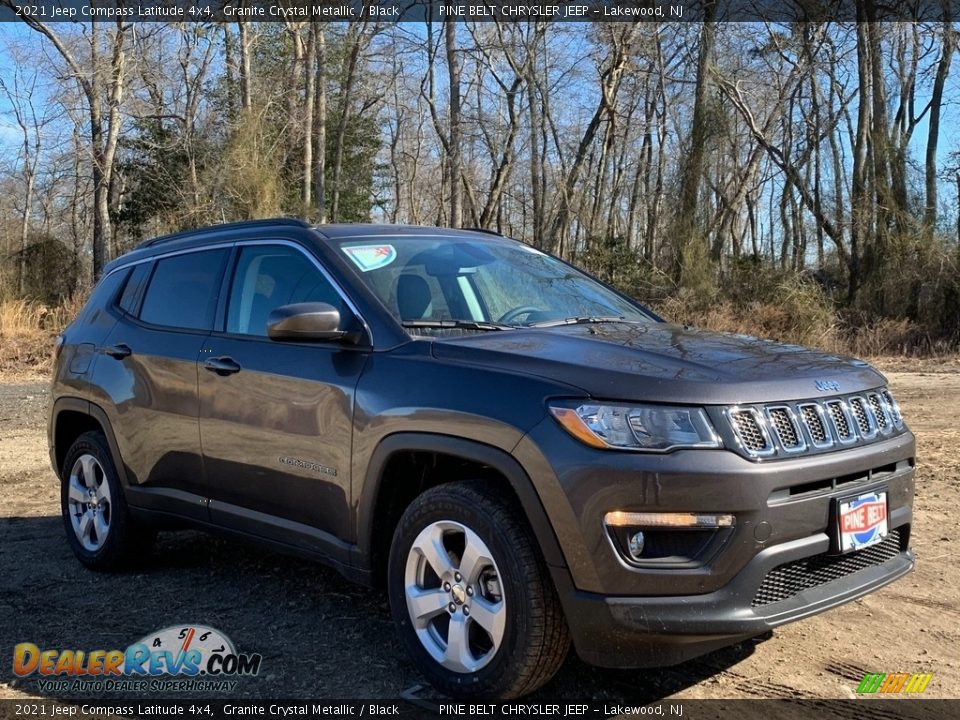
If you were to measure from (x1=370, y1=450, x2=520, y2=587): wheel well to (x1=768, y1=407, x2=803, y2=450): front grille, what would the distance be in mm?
1145

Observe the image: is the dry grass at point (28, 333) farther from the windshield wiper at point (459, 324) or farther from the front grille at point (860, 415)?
the front grille at point (860, 415)

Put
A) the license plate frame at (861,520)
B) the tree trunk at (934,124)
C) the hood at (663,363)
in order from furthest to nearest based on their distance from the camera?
the tree trunk at (934,124), the license plate frame at (861,520), the hood at (663,363)

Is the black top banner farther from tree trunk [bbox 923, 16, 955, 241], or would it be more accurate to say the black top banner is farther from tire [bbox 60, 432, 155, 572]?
tire [bbox 60, 432, 155, 572]

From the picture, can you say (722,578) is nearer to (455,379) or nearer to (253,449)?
(455,379)

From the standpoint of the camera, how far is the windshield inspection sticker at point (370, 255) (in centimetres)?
417

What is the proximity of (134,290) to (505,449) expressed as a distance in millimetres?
3129

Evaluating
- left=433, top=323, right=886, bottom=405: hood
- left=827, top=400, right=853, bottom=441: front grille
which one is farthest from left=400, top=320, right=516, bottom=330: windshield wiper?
left=827, top=400, right=853, bottom=441: front grille

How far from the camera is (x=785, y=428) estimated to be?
312 cm

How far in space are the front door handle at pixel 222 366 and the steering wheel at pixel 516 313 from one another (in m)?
1.25

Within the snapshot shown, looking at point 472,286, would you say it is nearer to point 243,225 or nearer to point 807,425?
point 243,225

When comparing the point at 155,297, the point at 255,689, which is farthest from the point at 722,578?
the point at 155,297

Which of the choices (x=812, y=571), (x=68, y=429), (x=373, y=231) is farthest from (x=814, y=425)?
(x=68, y=429)

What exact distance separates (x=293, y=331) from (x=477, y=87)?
3112cm

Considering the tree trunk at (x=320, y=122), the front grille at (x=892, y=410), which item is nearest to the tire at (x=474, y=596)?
the front grille at (x=892, y=410)
